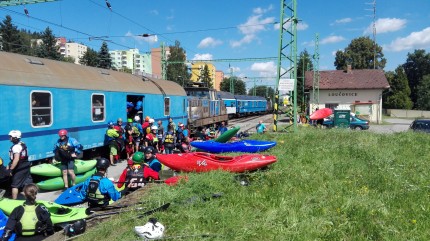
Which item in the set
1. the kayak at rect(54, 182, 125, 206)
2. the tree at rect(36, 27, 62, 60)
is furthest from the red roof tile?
the tree at rect(36, 27, 62, 60)

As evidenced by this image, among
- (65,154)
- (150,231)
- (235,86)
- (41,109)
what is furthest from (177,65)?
(150,231)

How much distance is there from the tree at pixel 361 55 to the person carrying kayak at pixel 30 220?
225 feet

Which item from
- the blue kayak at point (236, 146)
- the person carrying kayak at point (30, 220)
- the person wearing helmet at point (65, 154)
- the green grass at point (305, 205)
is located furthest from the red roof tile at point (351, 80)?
the person carrying kayak at point (30, 220)

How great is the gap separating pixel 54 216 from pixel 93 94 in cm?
657

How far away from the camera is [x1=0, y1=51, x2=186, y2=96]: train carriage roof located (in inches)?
352

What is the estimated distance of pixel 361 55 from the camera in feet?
225

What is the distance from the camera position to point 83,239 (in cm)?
479

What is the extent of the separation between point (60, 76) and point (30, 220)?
20.4 ft

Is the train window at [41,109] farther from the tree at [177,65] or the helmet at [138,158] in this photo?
the tree at [177,65]

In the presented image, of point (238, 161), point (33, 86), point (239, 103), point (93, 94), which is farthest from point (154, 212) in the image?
point (239, 103)

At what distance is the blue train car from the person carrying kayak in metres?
3.54

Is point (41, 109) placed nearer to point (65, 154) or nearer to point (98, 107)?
point (65, 154)

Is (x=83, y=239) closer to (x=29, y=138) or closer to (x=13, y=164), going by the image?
(x=13, y=164)

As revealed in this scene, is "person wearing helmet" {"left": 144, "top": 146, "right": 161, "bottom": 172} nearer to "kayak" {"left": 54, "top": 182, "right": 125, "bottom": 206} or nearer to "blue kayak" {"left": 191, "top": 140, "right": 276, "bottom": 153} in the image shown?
"kayak" {"left": 54, "top": 182, "right": 125, "bottom": 206}
